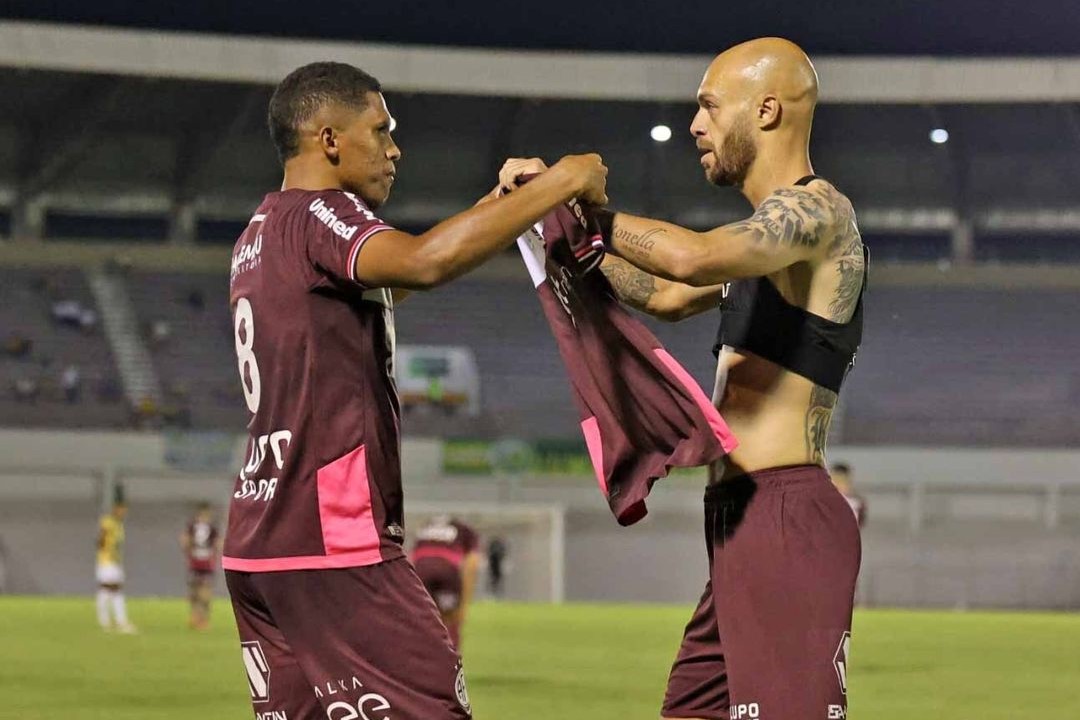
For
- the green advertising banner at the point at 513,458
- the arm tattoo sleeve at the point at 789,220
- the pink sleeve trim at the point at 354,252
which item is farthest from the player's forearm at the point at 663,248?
the green advertising banner at the point at 513,458

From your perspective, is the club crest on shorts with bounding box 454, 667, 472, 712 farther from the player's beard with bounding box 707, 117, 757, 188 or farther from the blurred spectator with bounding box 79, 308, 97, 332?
the blurred spectator with bounding box 79, 308, 97, 332

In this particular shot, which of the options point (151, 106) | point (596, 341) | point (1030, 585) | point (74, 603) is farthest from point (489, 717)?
point (151, 106)

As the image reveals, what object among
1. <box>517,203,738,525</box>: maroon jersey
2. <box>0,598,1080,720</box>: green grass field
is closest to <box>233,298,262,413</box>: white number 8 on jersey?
<box>517,203,738,525</box>: maroon jersey

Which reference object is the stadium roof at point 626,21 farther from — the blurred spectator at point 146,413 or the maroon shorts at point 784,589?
the maroon shorts at point 784,589

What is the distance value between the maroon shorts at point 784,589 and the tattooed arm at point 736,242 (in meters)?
0.61

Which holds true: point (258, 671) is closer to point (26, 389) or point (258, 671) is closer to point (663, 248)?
point (663, 248)

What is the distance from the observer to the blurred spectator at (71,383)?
37594 mm

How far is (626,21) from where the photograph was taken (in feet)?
155

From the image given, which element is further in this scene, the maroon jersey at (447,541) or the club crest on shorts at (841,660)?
the maroon jersey at (447,541)

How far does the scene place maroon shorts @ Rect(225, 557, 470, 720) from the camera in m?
3.94

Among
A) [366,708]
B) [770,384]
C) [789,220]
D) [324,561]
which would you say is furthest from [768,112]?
[366,708]

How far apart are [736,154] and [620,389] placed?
0.75 m

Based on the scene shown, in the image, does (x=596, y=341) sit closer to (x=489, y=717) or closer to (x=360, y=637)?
(x=360, y=637)

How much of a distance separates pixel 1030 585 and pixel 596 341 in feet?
112
